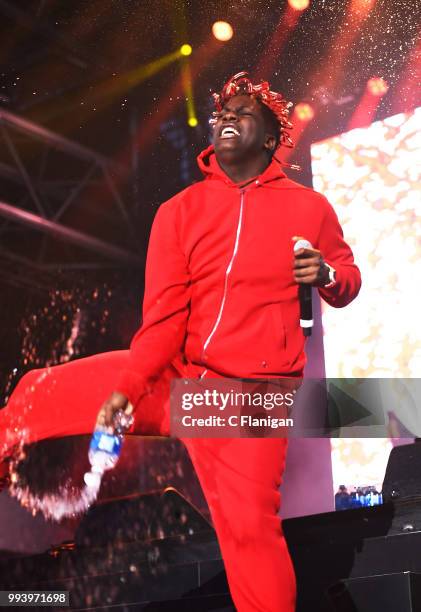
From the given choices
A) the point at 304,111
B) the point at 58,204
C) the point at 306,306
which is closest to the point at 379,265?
the point at 304,111

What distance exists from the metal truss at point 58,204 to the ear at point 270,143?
2.98ft

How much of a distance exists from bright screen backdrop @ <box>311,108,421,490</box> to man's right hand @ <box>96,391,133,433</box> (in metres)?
0.72

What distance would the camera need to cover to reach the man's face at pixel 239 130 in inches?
77.0

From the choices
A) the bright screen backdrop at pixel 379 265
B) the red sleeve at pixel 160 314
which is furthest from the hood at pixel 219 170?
the bright screen backdrop at pixel 379 265

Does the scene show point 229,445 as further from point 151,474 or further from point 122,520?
point 151,474

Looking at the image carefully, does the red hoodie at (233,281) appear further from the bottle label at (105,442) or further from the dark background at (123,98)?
the dark background at (123,98)

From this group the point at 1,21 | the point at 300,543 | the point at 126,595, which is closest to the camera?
the point at 300,543

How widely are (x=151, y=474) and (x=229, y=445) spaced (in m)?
1.57

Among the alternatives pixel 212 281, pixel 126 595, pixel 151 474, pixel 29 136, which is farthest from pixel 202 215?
pixel 151 474

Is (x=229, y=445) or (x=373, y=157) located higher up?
(x=373, y=157)

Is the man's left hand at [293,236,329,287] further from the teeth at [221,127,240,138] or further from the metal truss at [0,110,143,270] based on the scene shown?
the metal truss at [0,110,143,270]

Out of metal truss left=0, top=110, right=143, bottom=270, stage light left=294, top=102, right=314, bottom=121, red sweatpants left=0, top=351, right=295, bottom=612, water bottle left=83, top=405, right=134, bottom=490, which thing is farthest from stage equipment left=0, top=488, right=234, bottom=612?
stage light left=294, top=102, right=314, bottom=121

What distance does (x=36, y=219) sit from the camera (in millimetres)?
3191

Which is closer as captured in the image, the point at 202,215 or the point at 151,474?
the point at 202,215
